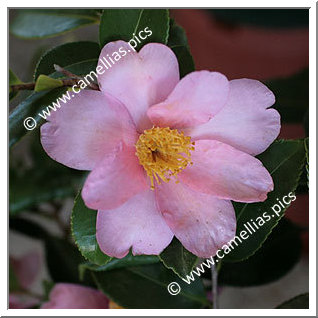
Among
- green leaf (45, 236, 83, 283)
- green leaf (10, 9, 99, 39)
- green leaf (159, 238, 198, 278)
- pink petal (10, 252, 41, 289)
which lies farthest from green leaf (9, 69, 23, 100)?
pink petal (10, 252, 41, 289)

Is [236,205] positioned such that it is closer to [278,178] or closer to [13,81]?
[278,178]

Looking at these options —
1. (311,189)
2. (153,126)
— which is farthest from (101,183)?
(311,189)

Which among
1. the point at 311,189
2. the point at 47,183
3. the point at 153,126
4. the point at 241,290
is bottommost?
the point at 241,290

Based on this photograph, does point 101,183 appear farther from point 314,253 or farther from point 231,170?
point 314,253

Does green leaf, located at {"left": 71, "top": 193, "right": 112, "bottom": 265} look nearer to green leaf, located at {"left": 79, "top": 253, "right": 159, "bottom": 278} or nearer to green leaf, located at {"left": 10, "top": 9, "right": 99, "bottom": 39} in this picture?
green leaf, located at {"left": 79, "top": 253, "right": 159, "bottom": 278}

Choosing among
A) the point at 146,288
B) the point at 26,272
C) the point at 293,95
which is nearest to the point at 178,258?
the point at 146,288

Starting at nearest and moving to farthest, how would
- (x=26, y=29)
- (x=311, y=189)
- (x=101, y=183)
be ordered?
(x=101, y=183) → (x=311, y=189) → (x=26, y=29)

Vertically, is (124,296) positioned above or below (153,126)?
below
